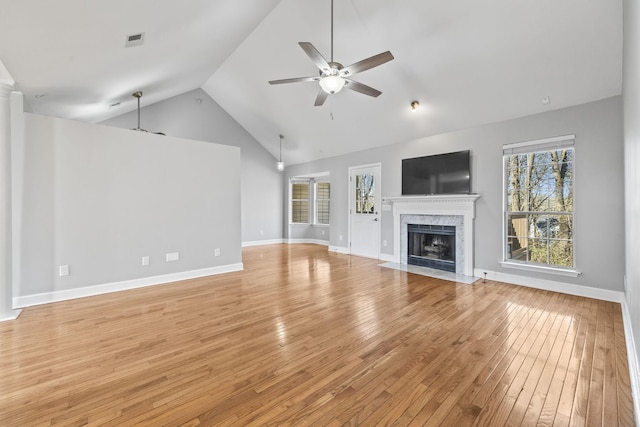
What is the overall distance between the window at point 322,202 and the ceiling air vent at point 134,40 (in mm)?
6411

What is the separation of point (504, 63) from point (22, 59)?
Result: 571cm

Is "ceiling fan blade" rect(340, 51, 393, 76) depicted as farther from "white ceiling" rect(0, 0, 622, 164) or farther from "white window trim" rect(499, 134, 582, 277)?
"white window trim" rect(499, 134, 582, 277)

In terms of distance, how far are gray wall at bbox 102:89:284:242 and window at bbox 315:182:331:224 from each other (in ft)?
4.25

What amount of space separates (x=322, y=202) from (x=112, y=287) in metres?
6.27

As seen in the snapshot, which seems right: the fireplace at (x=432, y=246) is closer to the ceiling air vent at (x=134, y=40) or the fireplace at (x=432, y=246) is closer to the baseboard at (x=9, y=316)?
the ceiling air vent at (x=134, y=40)

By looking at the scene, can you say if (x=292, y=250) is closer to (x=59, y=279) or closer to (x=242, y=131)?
(x=242, y=131)

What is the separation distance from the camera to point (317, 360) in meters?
2.26

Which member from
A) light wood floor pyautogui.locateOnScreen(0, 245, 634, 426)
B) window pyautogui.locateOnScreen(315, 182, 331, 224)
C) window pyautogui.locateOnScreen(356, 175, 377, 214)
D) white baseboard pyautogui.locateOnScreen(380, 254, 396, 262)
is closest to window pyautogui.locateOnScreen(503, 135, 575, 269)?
light wood floor pyautogui.locateOnScreen(0, 245, 634, 426)

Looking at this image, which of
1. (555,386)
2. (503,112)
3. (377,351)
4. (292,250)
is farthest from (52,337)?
(503,112)

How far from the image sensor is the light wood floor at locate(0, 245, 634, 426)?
5.57 feet

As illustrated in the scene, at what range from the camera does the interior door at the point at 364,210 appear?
6.76m

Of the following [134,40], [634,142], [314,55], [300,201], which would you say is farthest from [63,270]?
[300,201]

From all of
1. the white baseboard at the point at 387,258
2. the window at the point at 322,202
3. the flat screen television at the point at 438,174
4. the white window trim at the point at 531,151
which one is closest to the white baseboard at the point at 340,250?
the white baseboard at the point at 387,258

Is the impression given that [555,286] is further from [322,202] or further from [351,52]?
[322,202]
